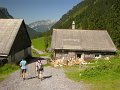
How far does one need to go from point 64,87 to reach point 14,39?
18640mm

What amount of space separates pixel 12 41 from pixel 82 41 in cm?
1417

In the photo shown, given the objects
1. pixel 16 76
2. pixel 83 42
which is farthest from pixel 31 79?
pixel 83 42

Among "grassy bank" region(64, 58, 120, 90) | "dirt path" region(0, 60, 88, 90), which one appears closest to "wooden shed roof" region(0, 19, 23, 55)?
"dirt path" region(0, 60, 88, 90)

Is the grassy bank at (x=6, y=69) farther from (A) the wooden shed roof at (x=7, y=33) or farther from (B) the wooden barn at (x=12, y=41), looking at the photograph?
(A) the wooden shed roof at (x=7, y=33)

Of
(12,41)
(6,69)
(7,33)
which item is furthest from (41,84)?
(7,33)

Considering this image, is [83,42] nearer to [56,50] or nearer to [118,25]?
[56,50]

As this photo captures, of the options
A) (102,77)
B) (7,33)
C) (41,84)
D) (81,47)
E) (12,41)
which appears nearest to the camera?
(41,84)

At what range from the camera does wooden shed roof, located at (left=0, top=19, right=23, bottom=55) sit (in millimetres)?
39228

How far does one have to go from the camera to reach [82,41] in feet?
164

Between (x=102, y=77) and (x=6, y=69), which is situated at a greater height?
(x=6, y=69)

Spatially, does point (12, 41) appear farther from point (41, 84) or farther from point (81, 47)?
point (41, 84)

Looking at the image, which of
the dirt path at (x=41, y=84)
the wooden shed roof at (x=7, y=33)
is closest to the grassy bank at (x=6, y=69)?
the wooden shed roof at (x=7, y=33)

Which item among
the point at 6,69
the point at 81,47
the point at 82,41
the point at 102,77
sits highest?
the point at 82,41

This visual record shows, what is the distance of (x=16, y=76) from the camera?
3089 centimetres
